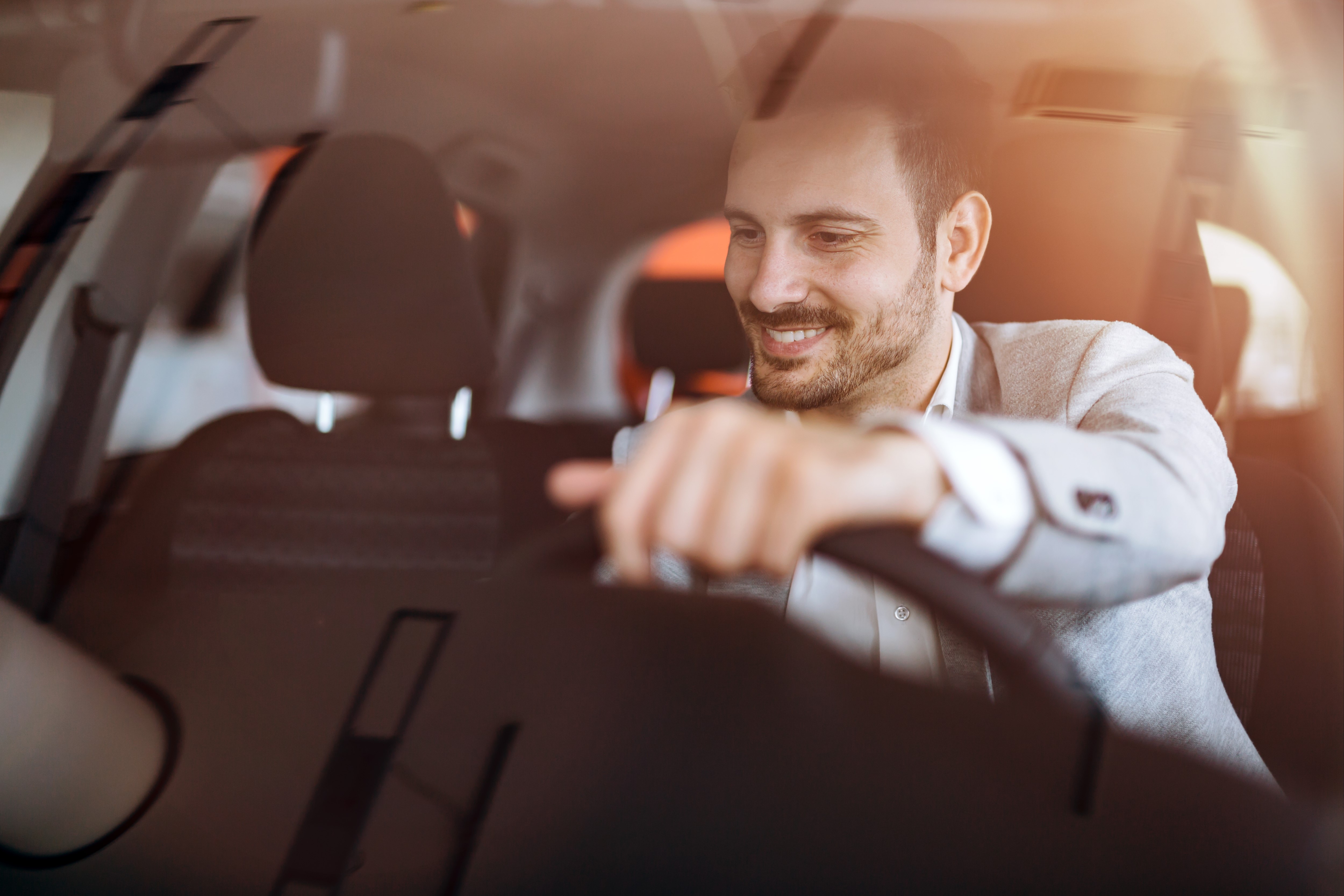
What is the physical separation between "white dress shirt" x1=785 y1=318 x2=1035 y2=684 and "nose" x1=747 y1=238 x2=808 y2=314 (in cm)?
15

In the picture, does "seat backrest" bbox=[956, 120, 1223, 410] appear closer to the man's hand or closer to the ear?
the ear

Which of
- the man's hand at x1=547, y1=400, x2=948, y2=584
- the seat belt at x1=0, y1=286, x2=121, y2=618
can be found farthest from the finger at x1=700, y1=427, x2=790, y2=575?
the seat belt at x1=0, y1=286, x2=121, y2=618

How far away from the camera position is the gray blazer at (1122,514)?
60 cm

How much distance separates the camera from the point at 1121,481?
2.05ft

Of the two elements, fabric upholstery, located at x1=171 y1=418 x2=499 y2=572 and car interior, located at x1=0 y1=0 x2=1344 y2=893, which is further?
fabric upholstery, located at x1=171 y1=418 x2=499 y2=572

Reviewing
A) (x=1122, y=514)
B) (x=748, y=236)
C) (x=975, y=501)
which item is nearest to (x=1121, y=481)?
(x=1122, y=514)

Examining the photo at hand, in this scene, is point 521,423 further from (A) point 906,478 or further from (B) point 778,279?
(A) point 906,478

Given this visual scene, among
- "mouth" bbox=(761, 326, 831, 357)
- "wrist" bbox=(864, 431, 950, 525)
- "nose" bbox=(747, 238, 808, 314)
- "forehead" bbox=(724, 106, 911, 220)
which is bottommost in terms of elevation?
"wrist" bbox=(864, 431, 950, 525)

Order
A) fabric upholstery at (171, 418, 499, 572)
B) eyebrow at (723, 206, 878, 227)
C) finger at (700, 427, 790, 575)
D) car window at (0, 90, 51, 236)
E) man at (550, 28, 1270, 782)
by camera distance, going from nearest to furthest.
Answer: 1. finger at (700, 427, 790, 575)
2. man at (550, 28, 1270, 782)
3. eyebrow at (723, 206, 878, 227)
4. fabric upholstery at (171, 418, 499, 572)
5. car window at (0, 90, 51, 236)

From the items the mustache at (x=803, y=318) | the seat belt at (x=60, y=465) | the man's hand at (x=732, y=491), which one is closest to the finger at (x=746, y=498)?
the man's hand at (x=732, y=491)

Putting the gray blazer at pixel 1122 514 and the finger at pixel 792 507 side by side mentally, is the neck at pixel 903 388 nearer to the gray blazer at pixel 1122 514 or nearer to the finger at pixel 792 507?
the gray blazer at pixel 1122 514

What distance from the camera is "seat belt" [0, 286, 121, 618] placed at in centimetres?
97

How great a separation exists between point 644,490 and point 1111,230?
584mm

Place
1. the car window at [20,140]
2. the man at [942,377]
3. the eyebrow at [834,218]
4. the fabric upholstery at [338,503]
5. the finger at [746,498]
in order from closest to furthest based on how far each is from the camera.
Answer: the finger at [746,498] → the man at [942,377] → the eyebrow at [834,218] → the fabric upholstery at [338,503] → the car window at [20,140]
